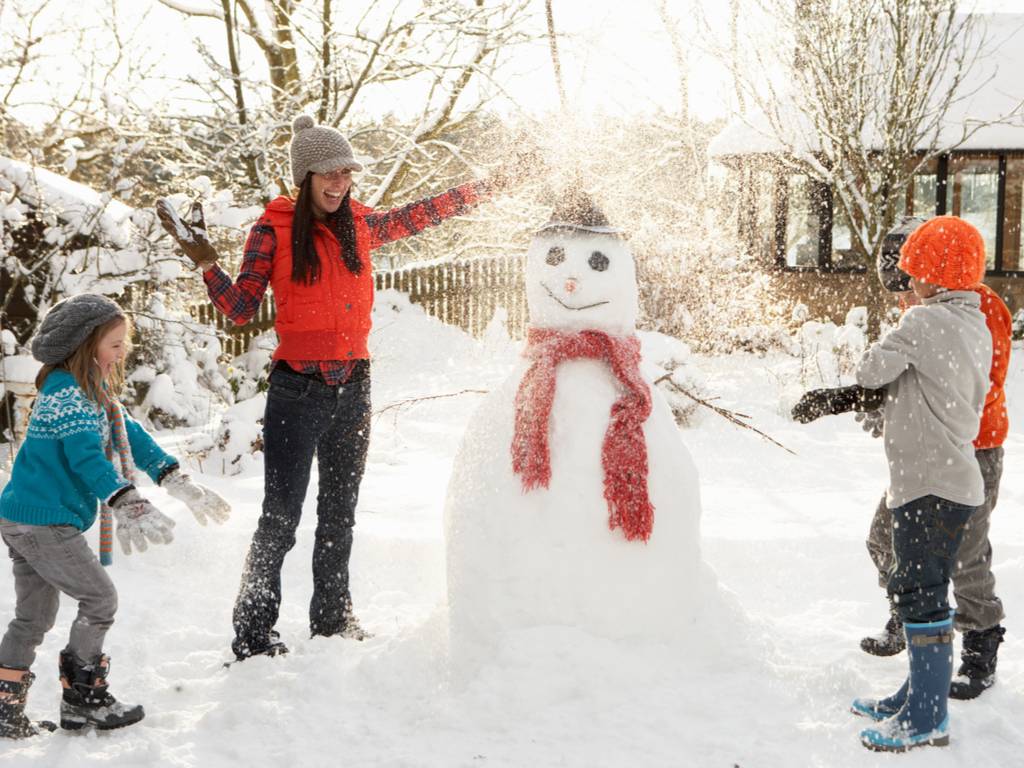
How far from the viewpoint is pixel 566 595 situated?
10.5 ft

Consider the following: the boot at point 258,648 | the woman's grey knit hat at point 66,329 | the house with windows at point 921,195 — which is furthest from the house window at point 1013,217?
the woman's grey knit hat at point 66,329

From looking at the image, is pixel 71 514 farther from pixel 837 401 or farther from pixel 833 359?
pixel 833 359

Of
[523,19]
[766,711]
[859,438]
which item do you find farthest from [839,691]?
[523,19]

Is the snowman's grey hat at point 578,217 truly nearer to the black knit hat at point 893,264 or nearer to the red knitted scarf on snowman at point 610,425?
the red knitted scarf on snowman at point 610,425

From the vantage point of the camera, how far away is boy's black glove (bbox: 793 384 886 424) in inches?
120

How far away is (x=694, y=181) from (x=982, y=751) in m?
15.6

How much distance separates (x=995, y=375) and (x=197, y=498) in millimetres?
2626

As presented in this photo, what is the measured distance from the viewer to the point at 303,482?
11.9 ft

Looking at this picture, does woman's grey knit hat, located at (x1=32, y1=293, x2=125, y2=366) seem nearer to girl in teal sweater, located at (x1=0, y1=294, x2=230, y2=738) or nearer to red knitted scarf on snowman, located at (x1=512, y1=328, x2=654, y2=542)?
girl in teal sweater, located at (x1=0, y1=294, x2=230, y2=738)

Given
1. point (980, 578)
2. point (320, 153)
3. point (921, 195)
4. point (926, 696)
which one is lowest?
point (926, 696)

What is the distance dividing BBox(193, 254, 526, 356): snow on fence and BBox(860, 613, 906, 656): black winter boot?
36.6 feet

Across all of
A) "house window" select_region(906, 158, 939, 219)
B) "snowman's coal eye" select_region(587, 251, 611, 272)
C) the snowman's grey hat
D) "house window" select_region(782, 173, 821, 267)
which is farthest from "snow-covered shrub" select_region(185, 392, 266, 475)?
"house window" select_region(906, 158, 939, 219)

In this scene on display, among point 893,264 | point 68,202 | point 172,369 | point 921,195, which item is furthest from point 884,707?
point 921,195

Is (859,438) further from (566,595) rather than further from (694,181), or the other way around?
(694,181)
